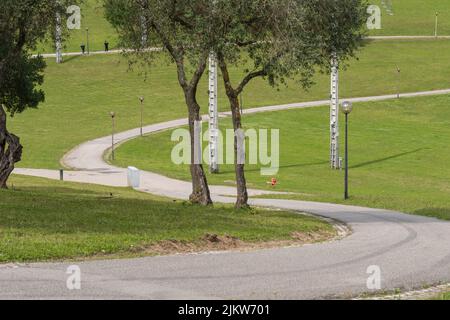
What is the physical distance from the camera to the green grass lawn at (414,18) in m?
149

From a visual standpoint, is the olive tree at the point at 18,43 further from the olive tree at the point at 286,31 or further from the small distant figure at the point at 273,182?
the small distant figure at the point at 273,182

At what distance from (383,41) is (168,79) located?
38463 mm

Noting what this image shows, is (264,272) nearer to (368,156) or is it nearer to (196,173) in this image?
(196,173)

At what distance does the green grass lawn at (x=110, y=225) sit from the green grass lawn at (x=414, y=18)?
376ft

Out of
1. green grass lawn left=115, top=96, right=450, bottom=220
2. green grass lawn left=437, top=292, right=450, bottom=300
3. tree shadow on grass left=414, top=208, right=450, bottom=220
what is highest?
green grass lawn left=437, top=292, right=450, bottom=300

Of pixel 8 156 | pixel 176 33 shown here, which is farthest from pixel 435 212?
A: pixel 8 156

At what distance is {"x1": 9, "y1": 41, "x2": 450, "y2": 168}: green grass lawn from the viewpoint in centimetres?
9381

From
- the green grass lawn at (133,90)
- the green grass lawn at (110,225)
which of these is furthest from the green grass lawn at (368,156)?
the green grass lawn at (110,225)

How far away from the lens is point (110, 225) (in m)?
28.5

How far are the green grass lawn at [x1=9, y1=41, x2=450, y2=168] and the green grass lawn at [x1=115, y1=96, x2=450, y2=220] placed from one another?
852cm

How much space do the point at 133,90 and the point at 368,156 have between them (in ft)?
142

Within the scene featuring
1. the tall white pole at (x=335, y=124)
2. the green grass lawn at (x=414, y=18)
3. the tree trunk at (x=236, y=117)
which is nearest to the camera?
the tree trunk at (x=236, y=117)

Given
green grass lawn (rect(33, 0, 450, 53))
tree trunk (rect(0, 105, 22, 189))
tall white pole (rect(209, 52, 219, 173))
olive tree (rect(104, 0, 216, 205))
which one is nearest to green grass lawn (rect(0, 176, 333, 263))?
olive tree (rect(104, 0, 216, 205))

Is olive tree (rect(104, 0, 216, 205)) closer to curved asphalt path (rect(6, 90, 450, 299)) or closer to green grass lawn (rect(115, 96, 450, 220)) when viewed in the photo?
curved asphalt path (rect(6, 90, 450, 299))
